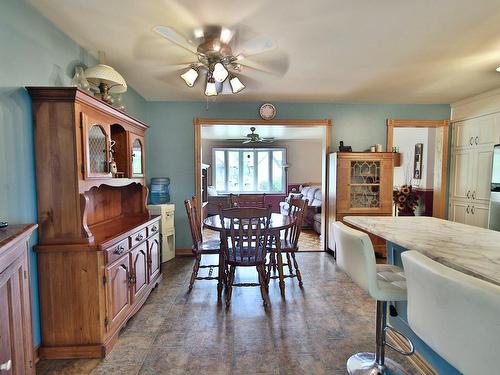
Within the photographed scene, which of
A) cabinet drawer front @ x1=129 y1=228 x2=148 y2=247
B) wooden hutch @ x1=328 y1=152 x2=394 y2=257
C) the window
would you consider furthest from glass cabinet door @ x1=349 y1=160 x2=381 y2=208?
the window

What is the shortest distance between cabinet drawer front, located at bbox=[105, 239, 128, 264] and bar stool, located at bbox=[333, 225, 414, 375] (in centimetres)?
162

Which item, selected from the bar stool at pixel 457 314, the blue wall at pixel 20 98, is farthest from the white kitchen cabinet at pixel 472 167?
the blue wall at pixel 20 98

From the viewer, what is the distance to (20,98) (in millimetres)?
1695

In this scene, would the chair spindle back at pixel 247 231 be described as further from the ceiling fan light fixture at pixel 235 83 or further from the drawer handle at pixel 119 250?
the ceiling fan light fixture at pixel 235 83

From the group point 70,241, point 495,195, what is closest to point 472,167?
point 495,195

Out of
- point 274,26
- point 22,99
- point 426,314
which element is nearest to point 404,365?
point 426,314

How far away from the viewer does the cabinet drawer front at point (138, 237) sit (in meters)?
2.31

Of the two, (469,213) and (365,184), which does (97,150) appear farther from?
(469,213)

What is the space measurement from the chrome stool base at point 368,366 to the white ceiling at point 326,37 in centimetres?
237

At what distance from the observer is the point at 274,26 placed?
2.02m

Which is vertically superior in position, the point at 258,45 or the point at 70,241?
the point at 258,45

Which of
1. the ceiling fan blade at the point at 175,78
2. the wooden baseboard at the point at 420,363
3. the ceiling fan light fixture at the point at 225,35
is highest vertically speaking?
the ceiling fan blade at the point at 175,78

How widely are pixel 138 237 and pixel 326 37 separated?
2412 millimetres

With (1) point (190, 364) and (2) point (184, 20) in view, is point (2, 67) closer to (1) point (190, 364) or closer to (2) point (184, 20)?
(2) point (184, 20)
